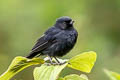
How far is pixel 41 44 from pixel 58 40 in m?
0.35

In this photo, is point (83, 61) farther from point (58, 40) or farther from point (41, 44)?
point (58, 40)

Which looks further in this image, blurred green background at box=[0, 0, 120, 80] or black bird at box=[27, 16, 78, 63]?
blurred green background at box=[0, 0, 120, 80]

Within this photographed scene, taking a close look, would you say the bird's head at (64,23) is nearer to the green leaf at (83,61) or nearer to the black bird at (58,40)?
the black bird at (58,40)

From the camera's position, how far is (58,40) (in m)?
4.88

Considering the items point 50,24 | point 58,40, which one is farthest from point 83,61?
point 50,24

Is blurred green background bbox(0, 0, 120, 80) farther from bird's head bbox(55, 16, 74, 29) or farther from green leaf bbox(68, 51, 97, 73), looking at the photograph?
green leaf bbox(68, 51, 97, 73)

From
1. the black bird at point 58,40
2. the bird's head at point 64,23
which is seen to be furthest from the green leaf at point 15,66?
the bird's head at point 64,23

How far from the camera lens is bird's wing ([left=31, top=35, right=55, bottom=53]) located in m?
4.45

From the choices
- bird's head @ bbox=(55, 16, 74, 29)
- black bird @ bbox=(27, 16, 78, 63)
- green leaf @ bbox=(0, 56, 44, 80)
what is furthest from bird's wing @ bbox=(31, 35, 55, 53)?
green leaf @ bbox=(0, 56, 44, 80)

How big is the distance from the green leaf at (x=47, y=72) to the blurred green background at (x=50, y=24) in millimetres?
4975

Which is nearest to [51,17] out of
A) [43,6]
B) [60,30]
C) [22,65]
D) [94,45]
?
[43,6]

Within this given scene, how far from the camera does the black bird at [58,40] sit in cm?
473

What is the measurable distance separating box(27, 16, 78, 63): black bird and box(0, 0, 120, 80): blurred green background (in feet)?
9.91

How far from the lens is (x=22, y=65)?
3111 mm
